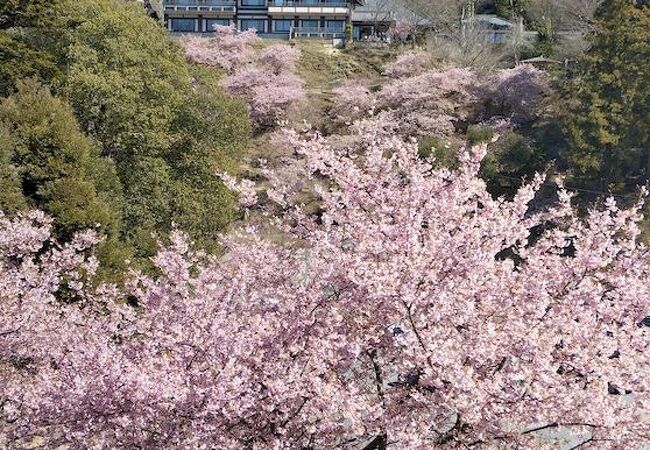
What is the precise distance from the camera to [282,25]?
4681 cm

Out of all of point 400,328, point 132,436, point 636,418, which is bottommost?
point 132,436

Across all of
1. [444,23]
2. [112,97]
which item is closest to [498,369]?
[112,97]

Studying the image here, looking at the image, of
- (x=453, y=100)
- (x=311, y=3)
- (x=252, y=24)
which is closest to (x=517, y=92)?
(x=453, y=100)

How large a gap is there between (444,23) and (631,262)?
127 feet

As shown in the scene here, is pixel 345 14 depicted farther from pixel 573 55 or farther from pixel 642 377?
pixel 642 377

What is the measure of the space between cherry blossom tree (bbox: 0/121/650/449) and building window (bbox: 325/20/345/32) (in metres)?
41.5

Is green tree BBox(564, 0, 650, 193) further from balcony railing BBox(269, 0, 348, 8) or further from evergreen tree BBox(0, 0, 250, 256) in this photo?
balcony railing BBox(269, 0, 348, 8)

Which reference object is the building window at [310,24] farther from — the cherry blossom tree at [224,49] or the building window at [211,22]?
the cherry blossom tree at [224,49]

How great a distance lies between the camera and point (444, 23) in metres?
42.0

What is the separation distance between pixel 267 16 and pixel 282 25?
1.24 meters

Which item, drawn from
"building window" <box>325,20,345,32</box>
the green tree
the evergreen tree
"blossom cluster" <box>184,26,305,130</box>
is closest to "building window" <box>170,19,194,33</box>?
"blossom cluster" <box>184,26,305,130</box>

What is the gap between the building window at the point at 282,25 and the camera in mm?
46594

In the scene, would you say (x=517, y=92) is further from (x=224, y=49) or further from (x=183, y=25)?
(x=183, y=25)

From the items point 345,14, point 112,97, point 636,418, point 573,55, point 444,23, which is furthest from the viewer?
point 345,14
